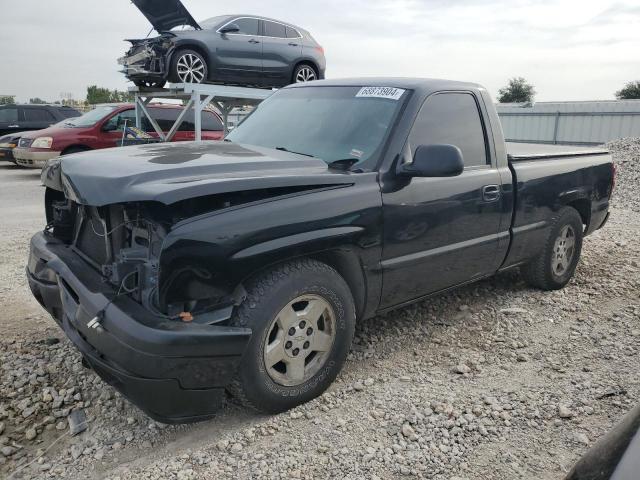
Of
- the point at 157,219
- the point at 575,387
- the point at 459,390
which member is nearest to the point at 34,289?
the point at 157,219

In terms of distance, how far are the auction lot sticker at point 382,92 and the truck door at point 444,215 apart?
0.66 feet

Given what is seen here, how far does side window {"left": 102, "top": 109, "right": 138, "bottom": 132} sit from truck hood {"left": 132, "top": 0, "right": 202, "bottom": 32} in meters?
2.72

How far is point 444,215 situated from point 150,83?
9.54 metres

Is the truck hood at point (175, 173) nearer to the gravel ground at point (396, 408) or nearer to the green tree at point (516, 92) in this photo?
the gravel ground at point (396, 408)

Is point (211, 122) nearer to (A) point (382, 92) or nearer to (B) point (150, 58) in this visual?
(B) point (150, 58)

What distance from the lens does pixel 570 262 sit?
16.7 ft

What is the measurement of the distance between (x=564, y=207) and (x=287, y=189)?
3049mm

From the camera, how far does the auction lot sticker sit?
3.60 m

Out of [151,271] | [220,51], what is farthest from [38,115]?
[151,271]

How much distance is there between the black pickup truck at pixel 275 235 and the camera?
249 cm

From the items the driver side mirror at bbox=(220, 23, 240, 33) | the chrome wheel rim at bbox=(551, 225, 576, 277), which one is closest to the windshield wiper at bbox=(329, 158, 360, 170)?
the chrome wheel rim at bbox=(551, 225, 576, 277)

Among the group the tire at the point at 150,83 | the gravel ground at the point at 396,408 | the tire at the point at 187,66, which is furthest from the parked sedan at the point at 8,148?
the gravel ground at the point at 396,408

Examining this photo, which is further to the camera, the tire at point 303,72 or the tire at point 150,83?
the tire at point 303,72

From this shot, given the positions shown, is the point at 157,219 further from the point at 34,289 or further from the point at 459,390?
the point at 459,390
